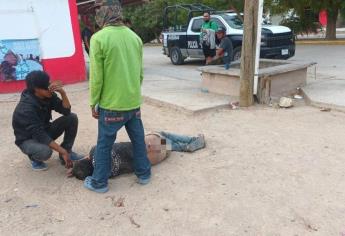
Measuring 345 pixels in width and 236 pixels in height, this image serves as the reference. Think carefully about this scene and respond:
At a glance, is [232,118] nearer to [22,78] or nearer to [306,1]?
[22,78]

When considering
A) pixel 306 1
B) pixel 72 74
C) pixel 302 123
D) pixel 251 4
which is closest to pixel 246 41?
pixel 251 4

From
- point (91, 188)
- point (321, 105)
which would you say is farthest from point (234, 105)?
point (91, 188)

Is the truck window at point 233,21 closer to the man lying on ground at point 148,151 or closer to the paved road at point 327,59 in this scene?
the paved road at point 327,59

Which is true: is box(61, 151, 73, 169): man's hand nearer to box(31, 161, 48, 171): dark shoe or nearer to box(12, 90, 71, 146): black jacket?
box(12, 90, 71, 146): black jacket

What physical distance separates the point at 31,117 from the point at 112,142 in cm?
97

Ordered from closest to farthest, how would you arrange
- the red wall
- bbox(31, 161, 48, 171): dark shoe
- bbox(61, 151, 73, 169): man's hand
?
1. bbox(61, 151, 73, 169): man's hand
2. bbox(31, 161, 48, 171): dark shoe
3. the red wall

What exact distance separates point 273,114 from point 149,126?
2.04 meters

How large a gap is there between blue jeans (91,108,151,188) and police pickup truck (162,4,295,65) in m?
8.91

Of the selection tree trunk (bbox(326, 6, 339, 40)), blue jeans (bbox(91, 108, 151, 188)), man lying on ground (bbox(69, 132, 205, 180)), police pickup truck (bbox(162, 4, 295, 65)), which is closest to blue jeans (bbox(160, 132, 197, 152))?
man lying on ground (bbox(69, 132, 205, 180))

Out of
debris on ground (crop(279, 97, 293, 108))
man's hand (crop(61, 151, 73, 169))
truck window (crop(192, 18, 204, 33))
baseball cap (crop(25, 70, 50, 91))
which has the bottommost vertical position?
debris on ground (crop(279, 97, 293, 108))

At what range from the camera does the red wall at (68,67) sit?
1034 centimetres

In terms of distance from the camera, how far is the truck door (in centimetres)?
1488

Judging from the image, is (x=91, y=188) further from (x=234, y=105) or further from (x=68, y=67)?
(x=68, y=67)

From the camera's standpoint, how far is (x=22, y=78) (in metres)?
10.4
